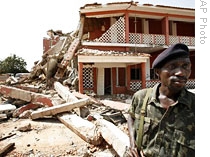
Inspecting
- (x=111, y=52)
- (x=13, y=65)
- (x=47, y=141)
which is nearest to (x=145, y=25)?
(x=111, y=52)

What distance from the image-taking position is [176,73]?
1499mm

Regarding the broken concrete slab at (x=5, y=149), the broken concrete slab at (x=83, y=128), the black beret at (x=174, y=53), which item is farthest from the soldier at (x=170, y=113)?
the broken concrete slab at (x=5, y=149)

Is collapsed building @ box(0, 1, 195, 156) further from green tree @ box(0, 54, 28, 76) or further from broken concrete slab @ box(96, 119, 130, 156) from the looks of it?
green tree @ box(0, 54, 28, 76)

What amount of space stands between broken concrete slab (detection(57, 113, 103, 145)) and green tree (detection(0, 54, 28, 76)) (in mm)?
37114

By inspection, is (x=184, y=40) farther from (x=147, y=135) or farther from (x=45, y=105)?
(x=147, y=135)

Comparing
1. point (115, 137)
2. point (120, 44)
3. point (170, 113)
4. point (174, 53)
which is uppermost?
point (120, 44)

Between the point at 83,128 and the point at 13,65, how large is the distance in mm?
40236

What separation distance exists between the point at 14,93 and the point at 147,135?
9.12m

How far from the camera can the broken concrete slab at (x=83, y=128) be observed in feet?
15.1

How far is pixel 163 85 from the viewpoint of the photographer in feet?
5.32

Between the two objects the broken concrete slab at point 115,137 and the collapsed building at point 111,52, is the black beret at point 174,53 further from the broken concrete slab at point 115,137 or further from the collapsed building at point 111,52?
the collapsed building at point 111,52

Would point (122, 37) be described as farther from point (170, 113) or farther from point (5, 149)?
point (170, 113)

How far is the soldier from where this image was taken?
150 cm

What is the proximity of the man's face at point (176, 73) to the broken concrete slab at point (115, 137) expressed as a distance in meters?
1.96
